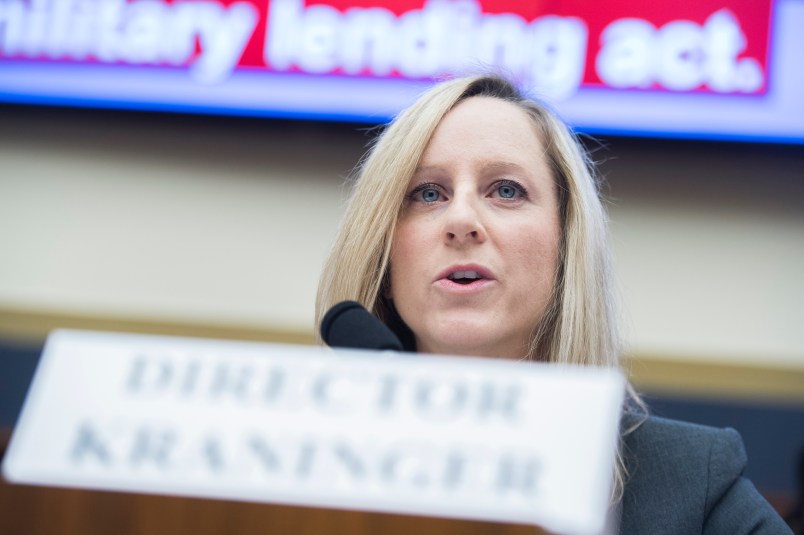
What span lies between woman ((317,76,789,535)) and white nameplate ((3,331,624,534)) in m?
0.66

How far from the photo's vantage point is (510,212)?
4.63 feet

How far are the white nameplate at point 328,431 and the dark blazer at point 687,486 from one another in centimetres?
62

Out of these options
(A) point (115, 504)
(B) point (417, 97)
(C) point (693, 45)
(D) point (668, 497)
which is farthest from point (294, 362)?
(C) point (693, 45)

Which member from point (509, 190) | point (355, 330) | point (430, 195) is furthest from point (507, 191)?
point (355, 330)

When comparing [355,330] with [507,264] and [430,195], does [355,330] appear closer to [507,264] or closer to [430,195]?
[507,264]

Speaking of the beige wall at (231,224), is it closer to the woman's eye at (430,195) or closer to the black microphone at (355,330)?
the woman's eye at (430,195)

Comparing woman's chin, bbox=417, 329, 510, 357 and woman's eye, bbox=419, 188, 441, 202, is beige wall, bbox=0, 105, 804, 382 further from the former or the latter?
woman's chin, bbox=417, 329, 510, 357

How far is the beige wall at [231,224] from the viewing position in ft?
10.2

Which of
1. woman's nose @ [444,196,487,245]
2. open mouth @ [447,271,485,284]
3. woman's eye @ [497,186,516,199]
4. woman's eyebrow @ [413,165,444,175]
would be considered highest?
woman's eyebrow @ [413,165,444,175]

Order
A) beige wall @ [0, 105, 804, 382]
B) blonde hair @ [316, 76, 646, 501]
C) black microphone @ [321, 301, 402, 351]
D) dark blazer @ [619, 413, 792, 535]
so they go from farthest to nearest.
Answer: beige wall @ [0, 105, 804, 382] < blonde hair @ [316, 76, 646, 501] < dark blazer @ [619, 413, 792, 535] < black microphone @ [321, 301, 402, 351]

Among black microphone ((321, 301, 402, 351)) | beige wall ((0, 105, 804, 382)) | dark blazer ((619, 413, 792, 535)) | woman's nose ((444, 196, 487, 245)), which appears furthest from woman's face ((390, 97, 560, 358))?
beige wall ((0, 105, 804, 382))

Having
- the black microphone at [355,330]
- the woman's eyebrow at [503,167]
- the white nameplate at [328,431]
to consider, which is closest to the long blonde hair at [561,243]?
the woman's eyebrow at [503,167]

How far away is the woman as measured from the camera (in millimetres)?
1270

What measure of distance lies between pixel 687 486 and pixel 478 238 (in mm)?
399
